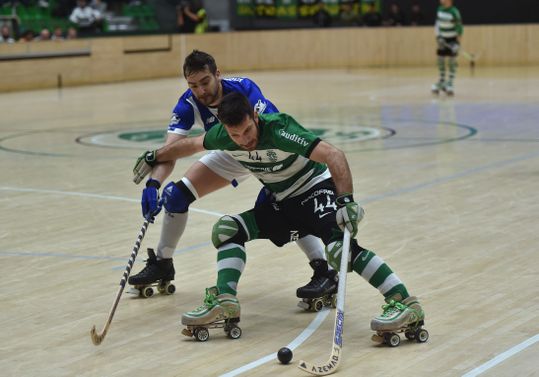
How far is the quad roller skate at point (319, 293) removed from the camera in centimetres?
655

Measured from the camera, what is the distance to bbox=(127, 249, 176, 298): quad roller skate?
7.00 meters

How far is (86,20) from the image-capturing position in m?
28.8

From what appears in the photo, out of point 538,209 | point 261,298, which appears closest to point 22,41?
point 538,209

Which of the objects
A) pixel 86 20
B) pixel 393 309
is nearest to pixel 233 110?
pixel 393 309

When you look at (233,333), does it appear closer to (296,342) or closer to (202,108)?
(296,342)

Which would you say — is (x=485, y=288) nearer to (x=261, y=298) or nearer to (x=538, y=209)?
(x=261, y=298)

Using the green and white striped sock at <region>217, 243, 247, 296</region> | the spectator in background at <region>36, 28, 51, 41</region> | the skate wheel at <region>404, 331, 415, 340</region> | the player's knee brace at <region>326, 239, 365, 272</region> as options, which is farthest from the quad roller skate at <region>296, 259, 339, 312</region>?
the spectator in background at <region>36, 28, 51, 41</region>

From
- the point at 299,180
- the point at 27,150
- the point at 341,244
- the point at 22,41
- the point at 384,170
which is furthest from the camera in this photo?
the point at 22,41

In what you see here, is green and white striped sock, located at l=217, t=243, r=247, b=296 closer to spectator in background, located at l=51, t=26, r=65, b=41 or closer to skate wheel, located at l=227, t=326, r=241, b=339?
skate wheel, located at l=227, t=326, r=241, b=339

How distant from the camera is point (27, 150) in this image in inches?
590

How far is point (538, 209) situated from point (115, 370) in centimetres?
542

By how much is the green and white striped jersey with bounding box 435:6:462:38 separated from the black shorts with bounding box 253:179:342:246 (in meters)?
15.7

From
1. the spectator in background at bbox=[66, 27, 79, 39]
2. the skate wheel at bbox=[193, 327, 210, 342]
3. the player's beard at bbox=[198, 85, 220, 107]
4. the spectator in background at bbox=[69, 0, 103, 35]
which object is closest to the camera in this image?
the skate wheel at bbox=[193, 327, 210, 342]

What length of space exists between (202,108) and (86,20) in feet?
73.9
